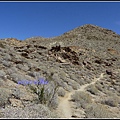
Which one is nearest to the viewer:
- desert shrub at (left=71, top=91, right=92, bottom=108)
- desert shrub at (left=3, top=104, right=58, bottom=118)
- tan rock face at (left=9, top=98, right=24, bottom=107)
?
desert shrub at (left=3, top=104, right=58, bottom=118)

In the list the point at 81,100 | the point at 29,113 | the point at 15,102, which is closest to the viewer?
the point at 29,113

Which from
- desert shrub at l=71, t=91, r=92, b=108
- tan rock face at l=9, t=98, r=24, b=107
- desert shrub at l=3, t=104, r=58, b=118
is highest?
desert shrub at l=71, t=91, r=92, b=108

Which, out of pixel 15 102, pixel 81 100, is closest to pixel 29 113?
pixel 15 102

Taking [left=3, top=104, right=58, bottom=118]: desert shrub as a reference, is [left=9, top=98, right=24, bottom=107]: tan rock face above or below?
above

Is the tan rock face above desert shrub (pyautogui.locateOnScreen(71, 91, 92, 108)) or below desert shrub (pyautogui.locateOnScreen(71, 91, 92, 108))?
below

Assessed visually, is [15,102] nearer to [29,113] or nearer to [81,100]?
[29,113]

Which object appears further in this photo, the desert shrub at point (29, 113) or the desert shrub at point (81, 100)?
the desert shrub at point (81, 100)

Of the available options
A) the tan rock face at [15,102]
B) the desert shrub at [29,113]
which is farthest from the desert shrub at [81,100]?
the desert shrub at [29,113]

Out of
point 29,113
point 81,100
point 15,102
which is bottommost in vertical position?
point 29,113

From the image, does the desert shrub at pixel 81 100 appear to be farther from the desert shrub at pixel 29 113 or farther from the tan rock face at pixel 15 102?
the desert shrub at pixel 29 113

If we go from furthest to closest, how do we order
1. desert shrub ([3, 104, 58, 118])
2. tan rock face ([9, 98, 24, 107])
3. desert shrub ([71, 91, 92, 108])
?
1. desert shrub ([71, 91, 92, 108])
2. tan rock face ([9, 98, 24, 107])
3. desert shrub ([3, 104, 58, 118])

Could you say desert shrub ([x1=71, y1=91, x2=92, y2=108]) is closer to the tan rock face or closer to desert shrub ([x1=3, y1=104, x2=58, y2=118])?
the tan rock face

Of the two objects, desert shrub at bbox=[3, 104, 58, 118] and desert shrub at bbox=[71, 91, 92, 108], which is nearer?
desert shrub at bbox=[3, 104, 58, 118]

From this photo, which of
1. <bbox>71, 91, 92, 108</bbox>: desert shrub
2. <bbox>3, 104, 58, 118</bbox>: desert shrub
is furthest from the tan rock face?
<bbox>71, 91, 92, 108</bbox>: desert shrub
